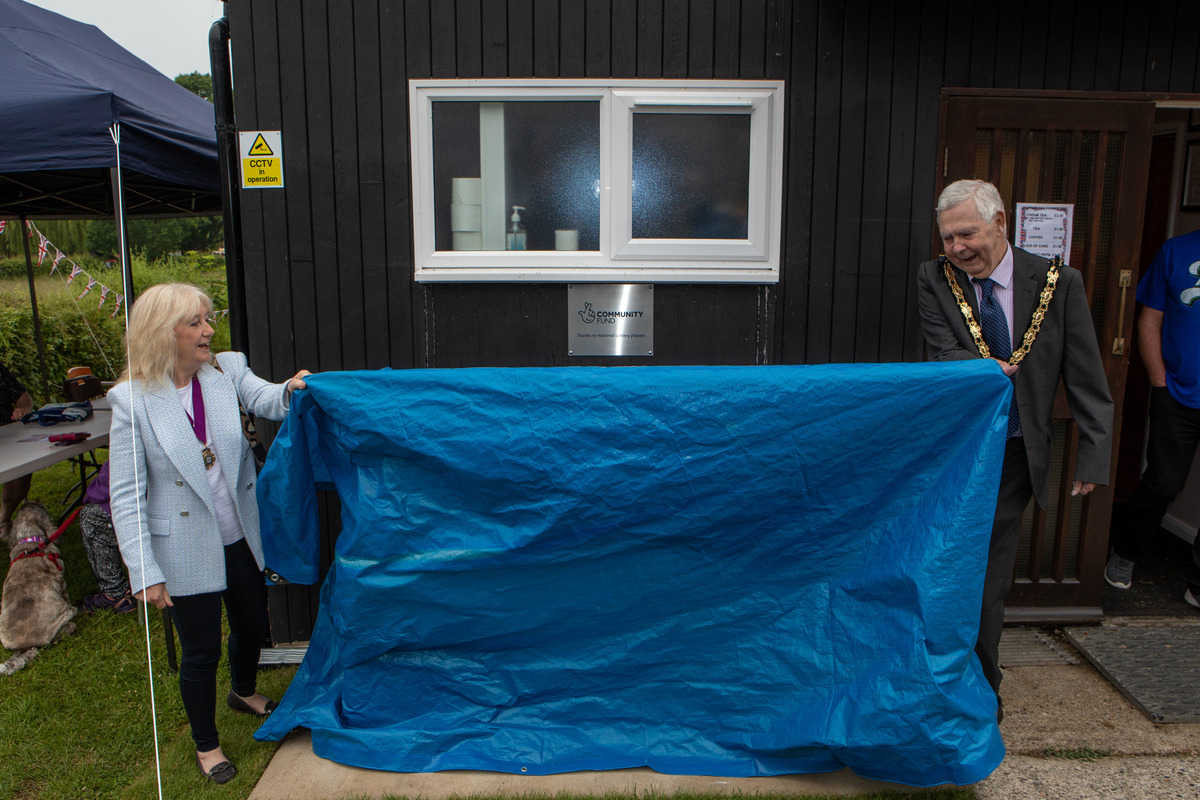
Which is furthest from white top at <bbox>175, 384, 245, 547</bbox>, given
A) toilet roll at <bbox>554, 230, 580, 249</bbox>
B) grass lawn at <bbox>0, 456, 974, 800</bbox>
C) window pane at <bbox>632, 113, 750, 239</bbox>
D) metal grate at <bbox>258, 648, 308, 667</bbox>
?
window pane at <bbox>632, 113, 750, 239</bbox>

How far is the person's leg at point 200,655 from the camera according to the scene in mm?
2533

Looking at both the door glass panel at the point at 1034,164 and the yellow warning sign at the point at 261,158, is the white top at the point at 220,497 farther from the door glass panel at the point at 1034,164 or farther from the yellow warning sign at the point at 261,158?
the door glass panel at the point at 1034,164

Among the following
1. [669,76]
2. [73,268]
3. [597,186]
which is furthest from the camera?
[73,268]

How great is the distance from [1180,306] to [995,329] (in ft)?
5.83

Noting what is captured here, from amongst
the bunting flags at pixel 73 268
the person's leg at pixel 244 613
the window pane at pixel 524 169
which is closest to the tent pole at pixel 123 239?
the bunting flags at pixel 73 268

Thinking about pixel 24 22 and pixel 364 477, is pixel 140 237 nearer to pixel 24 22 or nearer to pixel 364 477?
pixel 24 22

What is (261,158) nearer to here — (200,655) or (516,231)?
(516,231)

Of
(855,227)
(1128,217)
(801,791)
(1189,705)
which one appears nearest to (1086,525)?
(1189,705)

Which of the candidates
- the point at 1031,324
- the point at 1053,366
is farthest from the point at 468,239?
the point at 1053,366

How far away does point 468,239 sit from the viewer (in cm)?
330

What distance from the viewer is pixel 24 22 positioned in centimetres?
468

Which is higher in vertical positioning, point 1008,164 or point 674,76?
point 674,76

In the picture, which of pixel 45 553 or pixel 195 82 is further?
pixel 195 82

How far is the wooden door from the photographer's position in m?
3.27
